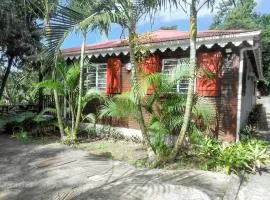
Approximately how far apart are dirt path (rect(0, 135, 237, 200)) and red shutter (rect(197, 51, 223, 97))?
2920 millimetres

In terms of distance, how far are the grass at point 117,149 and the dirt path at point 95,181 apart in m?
0.53

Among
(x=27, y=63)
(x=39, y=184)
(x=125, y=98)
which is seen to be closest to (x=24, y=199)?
(x=39, y=184)

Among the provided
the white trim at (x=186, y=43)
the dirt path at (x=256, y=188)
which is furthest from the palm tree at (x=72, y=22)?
the dirt path at (x=256, y=188)

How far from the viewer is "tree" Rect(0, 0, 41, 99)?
43.4 ft

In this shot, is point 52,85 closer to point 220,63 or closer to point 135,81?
point 135,81

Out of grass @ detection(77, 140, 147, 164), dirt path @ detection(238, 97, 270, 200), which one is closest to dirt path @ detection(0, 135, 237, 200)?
dirt path @ detection(238, 97, 270, 200)

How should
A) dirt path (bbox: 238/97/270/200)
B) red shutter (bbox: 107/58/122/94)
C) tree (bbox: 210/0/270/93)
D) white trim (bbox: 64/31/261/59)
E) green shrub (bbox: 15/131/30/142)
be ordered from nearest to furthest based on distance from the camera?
dirt path (bbox: 238/97/270/200) → white trim (bbox: 64/31/261/59) → green shrub (bbox: 15/131/30/142) → red shutter (bbox: 107/58/122/94) → tree (bbox: 210/0/270/93)

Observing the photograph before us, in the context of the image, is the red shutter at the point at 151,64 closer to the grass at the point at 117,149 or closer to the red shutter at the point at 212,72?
the red shutter at the point at 212,72

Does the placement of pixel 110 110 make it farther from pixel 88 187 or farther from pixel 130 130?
pixel 88 187

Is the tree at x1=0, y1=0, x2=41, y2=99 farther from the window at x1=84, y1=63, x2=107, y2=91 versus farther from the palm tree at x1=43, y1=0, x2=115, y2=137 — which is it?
the palm tree at x1=43, y1=0, x2=115, y2=137

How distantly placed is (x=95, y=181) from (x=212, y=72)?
4.55 m

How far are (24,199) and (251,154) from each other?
4841 millimetres

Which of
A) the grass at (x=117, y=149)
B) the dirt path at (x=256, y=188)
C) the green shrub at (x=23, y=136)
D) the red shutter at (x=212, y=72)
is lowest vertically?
the dirt path at (x=256, y=188)

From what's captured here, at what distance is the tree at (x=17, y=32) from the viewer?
521 inches
